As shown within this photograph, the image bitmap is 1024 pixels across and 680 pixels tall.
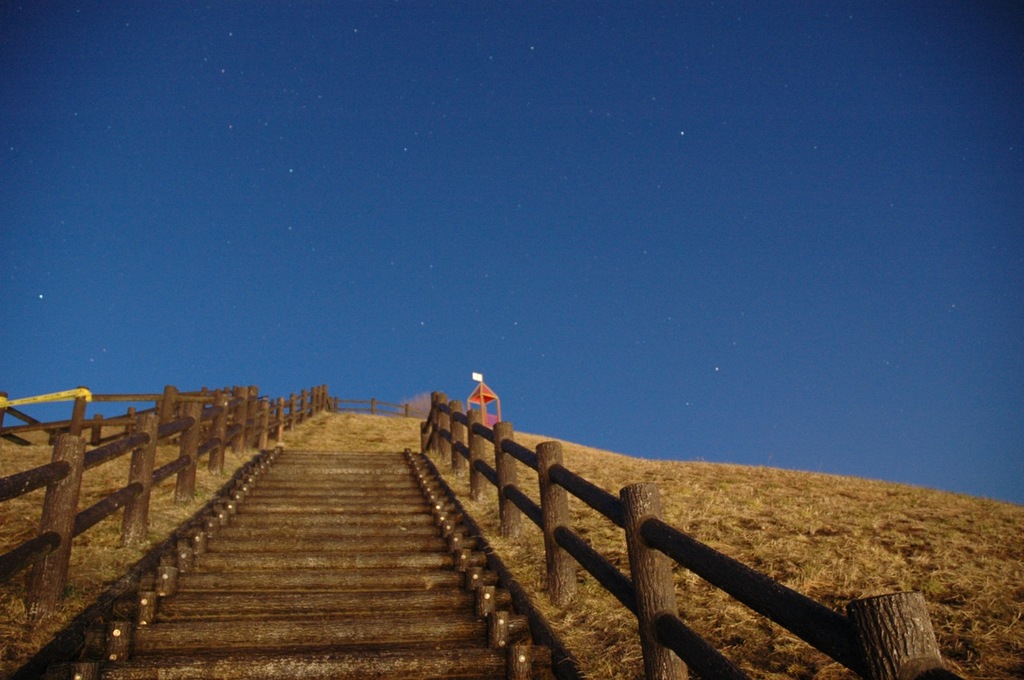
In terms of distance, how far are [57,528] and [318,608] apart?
199 cm

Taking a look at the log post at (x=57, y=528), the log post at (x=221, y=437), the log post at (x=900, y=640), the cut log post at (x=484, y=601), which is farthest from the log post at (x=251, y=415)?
the log post at (x=900, y=640)

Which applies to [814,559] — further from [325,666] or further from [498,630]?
[325,666]

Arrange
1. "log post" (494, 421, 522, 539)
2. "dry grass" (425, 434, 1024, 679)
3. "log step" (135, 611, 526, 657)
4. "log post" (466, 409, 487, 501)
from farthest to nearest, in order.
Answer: "log post" (466, 409, 487, 501) < "log post" (494, 421, 522, 539) < "dry grass" (425, 434, 1024, 679) < "log step" (135, 611, 526, 657)

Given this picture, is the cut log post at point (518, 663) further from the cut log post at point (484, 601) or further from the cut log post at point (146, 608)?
Answer: the cut log post at point (146, 608)

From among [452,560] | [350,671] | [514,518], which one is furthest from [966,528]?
[350,671]

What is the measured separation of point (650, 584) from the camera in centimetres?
332

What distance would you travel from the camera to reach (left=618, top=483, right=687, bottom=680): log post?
319cm

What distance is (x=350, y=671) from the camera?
11.6 ft

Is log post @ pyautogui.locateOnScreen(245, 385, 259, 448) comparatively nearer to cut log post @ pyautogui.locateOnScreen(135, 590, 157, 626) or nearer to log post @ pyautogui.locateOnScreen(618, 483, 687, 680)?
cut log post @ pyautogui.locateOnScreen(135, 590, 157, 626)

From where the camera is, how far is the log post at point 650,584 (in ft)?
10.5

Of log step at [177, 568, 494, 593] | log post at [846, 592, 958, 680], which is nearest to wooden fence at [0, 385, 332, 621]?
log step at [177, 568, 494, 593]

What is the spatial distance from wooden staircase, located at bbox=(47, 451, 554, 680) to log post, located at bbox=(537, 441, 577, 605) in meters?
0.48

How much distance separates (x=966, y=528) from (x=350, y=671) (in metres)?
7.04

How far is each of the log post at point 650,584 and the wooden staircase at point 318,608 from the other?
78cm
